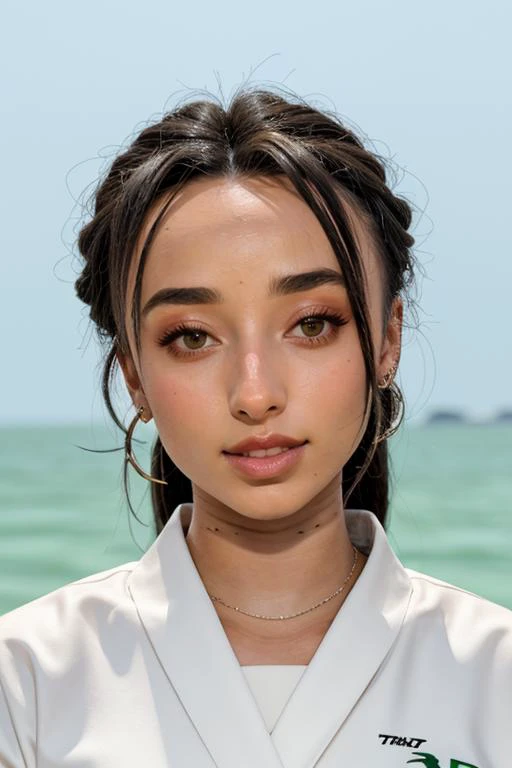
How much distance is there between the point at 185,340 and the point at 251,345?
110 millimetres

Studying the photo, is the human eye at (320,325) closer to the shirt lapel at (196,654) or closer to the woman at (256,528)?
the woman at (256,528)

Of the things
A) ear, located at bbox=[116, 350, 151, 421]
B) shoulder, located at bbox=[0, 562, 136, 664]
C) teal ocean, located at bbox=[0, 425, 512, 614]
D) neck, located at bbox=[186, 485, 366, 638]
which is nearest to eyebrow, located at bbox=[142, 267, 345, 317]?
ear, located at bbox=[116, 350, 151, 421]

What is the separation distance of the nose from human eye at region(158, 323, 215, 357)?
0.08 meters

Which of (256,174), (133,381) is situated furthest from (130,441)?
(256,174)

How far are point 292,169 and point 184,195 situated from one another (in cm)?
15

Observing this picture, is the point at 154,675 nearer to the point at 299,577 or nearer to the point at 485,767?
the point at 299,577

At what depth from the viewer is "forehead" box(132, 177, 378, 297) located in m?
1.96

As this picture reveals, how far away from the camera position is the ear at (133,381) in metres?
2.15

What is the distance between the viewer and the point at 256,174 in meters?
2.05

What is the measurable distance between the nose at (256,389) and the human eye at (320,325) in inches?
2.8

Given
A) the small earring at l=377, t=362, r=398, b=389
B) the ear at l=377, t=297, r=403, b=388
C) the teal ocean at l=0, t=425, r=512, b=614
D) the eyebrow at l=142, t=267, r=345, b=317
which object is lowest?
the teal ocean at l=0, t=425, r=512, b=614

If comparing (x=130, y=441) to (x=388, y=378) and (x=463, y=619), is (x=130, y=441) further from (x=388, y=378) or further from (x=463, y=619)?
(x=463, y=619)

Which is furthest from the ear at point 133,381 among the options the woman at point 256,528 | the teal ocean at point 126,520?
the teal ocean at point 126,520

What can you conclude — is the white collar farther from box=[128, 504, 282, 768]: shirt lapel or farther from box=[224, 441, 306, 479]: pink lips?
box=[224, 441, 306, 479]: pink lips
